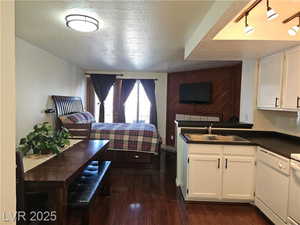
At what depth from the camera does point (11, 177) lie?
0.73 meters

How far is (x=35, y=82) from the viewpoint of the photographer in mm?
3449

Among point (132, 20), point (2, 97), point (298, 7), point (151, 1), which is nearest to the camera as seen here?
point (2, 97)

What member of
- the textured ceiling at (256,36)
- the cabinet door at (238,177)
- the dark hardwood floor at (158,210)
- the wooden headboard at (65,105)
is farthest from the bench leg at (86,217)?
the wooden headboard at (65,105)

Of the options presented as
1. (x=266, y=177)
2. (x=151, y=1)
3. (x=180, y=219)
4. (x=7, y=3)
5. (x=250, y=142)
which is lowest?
(x=180, y=219)

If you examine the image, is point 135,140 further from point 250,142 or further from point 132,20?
point 132,20

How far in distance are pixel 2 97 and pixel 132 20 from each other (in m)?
1.79

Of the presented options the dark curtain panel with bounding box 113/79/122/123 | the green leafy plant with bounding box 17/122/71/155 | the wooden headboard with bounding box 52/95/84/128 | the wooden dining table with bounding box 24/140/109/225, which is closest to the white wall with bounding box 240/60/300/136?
the wooden dining table with bounding box 24/140/109/225

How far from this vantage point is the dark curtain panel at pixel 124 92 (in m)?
6.35

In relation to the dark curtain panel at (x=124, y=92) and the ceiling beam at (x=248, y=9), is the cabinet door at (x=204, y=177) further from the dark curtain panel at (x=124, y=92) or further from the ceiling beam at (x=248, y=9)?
the dark curtain panel at (x=124, y=92)

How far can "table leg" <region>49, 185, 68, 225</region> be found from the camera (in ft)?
4.79

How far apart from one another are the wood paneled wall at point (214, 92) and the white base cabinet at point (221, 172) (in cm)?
225

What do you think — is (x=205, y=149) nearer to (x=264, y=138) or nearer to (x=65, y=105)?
(x=264, y=138)

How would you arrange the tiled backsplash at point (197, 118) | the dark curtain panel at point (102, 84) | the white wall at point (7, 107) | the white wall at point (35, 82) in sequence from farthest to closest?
the dark curtain panel at point (102, 84), the tiled backsplash at point (197, 118), the white wall at point (35, 82), the white wall at point (7, 107)

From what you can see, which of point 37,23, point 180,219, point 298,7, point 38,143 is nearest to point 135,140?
point 180,219
